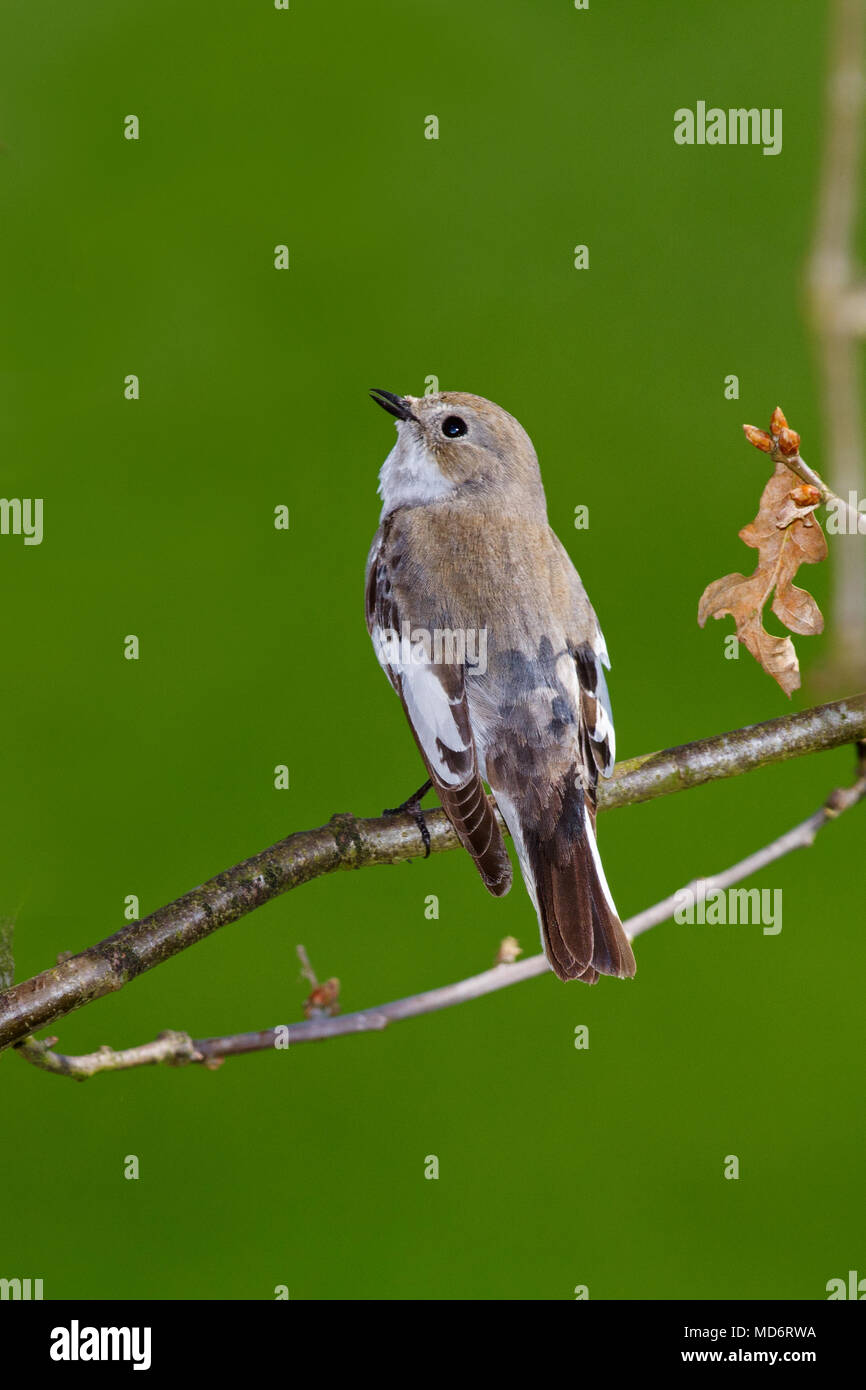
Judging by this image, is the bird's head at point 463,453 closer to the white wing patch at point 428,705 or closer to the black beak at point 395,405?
the black beak at point 395,405

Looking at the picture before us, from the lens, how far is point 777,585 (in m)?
1.34

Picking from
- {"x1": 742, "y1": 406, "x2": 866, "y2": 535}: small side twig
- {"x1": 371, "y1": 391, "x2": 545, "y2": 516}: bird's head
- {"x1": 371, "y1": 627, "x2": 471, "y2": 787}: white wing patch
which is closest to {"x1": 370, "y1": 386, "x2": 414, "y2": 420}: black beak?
{"x1": 371, "y1": 391, "x2": 545, "y2": 516}: bird's head

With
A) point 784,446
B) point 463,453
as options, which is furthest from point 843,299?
point 463,453

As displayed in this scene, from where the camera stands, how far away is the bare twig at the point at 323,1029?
120cm

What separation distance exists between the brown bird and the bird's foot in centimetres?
1

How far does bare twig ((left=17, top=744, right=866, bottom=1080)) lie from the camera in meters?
1.20

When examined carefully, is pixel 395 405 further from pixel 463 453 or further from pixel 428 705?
pixel 428 705

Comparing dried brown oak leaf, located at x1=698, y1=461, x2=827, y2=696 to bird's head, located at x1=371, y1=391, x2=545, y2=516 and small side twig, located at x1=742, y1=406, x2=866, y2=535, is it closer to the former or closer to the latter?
small side twig, located at x1=742, y1=406, x2=866, y2=535

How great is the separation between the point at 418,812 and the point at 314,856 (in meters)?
0.28

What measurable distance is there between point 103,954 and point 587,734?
709mm

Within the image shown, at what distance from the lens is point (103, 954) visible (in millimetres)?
1204

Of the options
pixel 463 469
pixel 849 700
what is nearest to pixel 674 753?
pixel 849 700

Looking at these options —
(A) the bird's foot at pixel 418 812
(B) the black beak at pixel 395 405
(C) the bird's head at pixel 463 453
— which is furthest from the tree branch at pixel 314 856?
(B) the black beak at pixel 395 405

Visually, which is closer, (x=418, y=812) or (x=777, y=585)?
(x=777, y=585)
